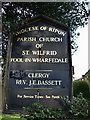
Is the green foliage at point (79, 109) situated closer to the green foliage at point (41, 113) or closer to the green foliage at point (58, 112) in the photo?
the green foliage at point (58, 112)

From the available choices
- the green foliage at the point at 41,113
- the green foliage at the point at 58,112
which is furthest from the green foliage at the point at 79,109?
the green foliage at the point at 41,113

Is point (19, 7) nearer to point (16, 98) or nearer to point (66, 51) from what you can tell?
point (66, 51)

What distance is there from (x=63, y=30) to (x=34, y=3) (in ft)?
8.79

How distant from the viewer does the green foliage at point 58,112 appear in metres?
6.49

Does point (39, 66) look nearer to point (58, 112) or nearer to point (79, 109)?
point (58, 112)

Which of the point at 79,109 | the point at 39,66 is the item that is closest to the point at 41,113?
the point at 79,109

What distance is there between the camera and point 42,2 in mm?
9562

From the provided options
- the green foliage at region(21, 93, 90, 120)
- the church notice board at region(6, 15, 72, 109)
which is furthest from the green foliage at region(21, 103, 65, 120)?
the church notice board at region(6, 15, 72, 109)

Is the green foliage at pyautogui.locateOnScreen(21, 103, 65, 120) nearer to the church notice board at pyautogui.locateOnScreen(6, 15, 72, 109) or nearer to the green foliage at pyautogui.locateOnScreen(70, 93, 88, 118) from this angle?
the church notice board at pyautogui.locateOnScreen(6, 15, 72, 109)

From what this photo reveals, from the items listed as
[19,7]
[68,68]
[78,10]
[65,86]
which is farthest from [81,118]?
[78,10]

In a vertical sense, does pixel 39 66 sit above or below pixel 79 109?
above

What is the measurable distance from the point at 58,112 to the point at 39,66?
5.47 feet

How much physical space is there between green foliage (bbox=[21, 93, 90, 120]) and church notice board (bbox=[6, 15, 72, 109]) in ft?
0.85

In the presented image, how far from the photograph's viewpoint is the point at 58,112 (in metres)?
6.79
